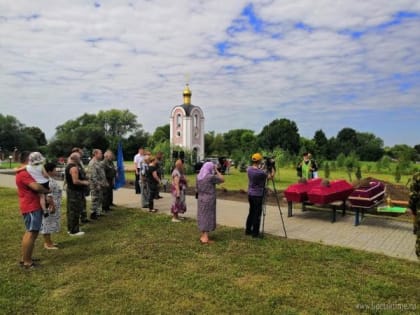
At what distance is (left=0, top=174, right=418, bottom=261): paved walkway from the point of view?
7160 millimetres

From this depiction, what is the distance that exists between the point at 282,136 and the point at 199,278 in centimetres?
6804

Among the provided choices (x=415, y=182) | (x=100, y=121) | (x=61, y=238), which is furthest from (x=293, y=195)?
(x=100, y=121)

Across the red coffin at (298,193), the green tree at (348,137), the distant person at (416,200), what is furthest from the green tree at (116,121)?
the distant person at (416,200)

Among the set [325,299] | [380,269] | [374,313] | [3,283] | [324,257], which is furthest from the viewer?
[324,257]

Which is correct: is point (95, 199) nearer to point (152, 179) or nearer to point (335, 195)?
point (152, 179)

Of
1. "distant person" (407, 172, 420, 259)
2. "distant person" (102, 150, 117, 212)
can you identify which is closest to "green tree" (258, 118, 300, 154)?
"distant person" (102, 150, 117, 212)

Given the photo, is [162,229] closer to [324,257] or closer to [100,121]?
[324,257]

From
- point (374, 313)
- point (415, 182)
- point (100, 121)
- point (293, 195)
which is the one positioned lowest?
point (374, 313)

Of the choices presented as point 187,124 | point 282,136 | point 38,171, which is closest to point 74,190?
point 38,171

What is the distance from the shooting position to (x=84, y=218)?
9.09 m

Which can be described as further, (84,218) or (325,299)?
(84,218)

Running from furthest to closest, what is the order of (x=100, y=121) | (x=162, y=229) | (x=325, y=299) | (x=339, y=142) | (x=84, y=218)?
1. (x=100, y=121)
2. (x=339, y=142)
3. (x=84, y=218)
4. (x=162, y=229)
5. (x=325, y=299)

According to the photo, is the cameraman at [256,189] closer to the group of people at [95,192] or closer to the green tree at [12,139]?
the group of people at [95,192]

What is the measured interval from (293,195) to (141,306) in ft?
19.2
